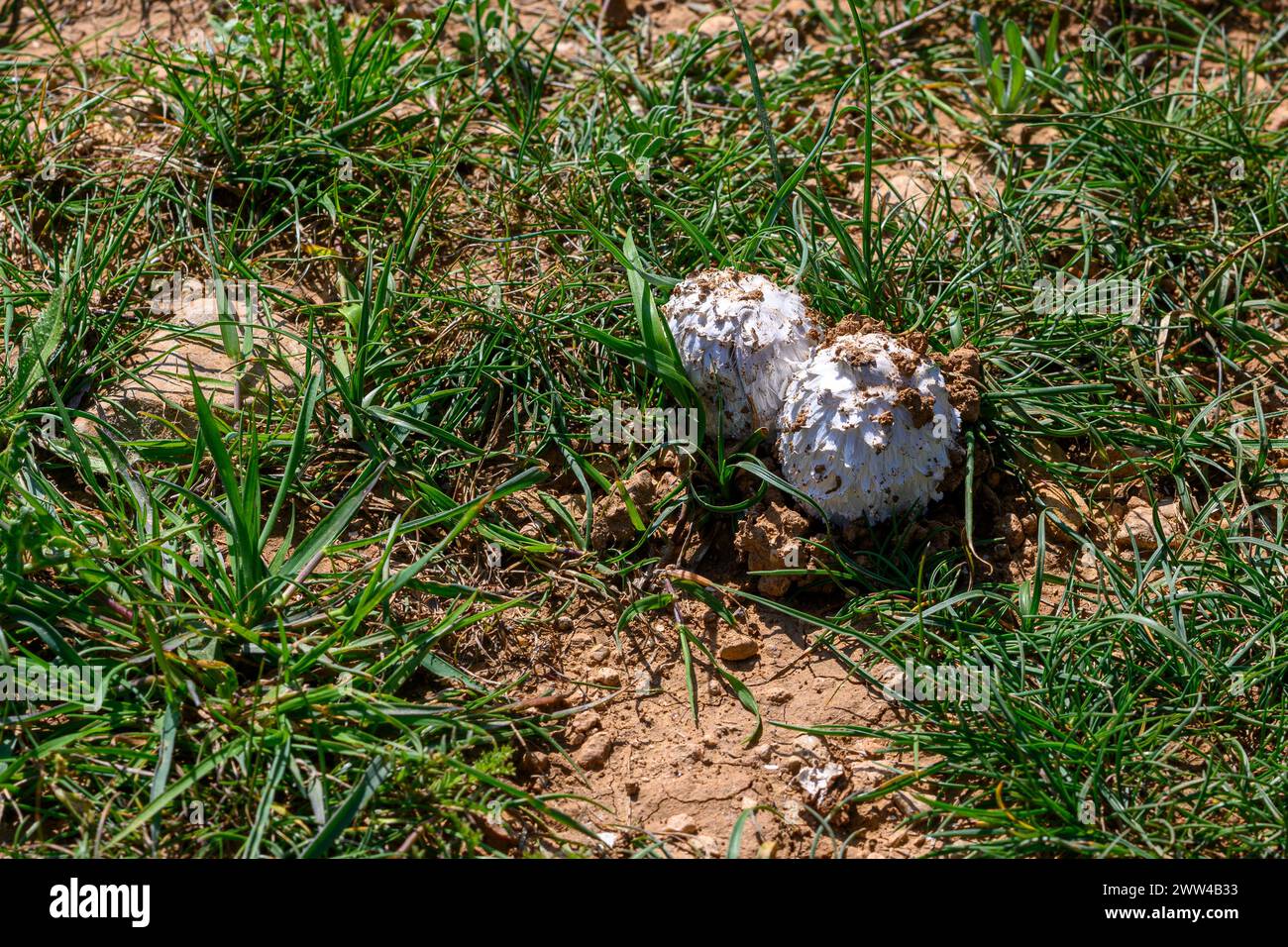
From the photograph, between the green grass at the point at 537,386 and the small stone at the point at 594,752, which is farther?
the small stone at the point at 594,752

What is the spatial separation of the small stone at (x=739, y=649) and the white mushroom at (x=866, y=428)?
1.30ft

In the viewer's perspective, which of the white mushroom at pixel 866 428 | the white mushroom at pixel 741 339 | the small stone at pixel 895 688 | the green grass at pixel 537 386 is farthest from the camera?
the white mushroom at pixel 741 339

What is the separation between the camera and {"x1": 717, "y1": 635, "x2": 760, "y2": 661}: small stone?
292cm

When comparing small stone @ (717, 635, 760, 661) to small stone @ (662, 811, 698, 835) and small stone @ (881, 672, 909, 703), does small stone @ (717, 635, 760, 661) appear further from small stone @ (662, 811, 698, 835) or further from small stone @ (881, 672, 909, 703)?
small stone @ (662, 811, 698, 835)

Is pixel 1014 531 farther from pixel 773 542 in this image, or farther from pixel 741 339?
pixel 741 339

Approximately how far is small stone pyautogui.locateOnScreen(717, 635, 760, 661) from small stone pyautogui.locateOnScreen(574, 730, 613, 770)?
1.23ft

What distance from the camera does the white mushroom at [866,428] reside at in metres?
2.87

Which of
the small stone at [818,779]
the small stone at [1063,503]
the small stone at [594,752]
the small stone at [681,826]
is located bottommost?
the small stone at [681,826]

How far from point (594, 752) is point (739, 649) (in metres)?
0.46

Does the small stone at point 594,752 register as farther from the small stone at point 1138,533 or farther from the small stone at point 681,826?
the small stone at point 1138,533

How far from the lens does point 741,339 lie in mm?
2971

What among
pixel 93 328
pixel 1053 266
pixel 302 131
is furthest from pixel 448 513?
pixel 1053 266

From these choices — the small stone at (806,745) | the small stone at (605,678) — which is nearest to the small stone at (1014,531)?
the small stone at (806,745)
